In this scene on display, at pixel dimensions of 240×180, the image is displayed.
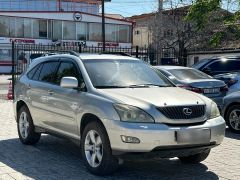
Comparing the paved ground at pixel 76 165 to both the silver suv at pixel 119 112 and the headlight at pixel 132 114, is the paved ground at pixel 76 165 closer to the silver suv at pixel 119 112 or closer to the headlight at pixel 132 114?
the silver suv at pixel 119 112

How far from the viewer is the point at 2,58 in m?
44.9

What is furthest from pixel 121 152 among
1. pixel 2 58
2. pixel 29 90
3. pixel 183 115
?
pixel 2 58

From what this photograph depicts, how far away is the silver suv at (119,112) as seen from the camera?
5.79m

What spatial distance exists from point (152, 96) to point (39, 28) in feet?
148

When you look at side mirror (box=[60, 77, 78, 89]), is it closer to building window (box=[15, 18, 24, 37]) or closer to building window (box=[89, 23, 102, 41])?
building window (box=[15, 18, 24, 37])

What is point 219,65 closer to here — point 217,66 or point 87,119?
point 217,66

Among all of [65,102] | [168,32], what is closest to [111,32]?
[168,32]

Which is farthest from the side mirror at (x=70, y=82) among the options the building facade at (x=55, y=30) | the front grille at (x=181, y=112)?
the building facade at (x=55, y=30)

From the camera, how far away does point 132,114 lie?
5836 millimetres

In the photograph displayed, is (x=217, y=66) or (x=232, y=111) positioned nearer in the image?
(x=232, y=111)

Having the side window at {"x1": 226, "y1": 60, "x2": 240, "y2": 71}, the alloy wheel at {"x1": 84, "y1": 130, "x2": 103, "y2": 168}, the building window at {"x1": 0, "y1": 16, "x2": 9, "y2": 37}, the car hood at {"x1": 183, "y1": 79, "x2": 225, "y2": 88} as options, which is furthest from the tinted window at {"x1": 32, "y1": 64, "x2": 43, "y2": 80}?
the building window at {"x1": 0, "y1": 16, "x2": 9, "y2": 37}

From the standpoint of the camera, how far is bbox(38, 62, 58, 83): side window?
7.89 meters

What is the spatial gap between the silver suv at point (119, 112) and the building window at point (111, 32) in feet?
157

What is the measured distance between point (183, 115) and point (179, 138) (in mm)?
329
